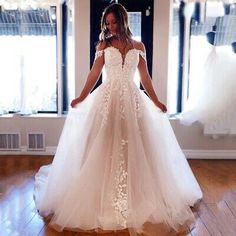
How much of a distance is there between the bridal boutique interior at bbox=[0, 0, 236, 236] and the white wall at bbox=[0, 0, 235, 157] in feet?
0.04

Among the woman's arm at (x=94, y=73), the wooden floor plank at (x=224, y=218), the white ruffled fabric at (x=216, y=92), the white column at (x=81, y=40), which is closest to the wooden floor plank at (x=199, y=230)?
the wooden floor plank at (x=224, y=218)

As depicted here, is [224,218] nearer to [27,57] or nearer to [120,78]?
[120,78]

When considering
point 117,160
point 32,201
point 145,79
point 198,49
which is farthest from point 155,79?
point 32,201

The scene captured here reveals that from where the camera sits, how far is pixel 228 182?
357cm

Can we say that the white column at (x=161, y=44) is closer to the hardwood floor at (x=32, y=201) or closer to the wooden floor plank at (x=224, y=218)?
the hardwood floor at (x=32, y=201)

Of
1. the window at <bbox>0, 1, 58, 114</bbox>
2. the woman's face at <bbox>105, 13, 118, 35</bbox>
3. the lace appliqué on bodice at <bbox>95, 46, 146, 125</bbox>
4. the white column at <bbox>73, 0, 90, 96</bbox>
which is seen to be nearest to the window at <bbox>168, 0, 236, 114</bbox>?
the white column at <bbox>73, 0, 90, 96</bbox>

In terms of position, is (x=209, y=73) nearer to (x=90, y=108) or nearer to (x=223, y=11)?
(x=223, y=11)

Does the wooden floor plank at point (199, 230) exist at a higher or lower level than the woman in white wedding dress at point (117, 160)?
lower

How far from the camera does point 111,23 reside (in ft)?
8.63

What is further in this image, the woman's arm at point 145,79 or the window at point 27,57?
the window at point 27,57

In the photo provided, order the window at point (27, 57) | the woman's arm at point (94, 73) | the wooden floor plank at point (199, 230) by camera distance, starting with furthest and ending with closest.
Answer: the window at point (27, 57) < the woman's arm at point (94, 73) < the wooden floor plank at point (199, 230)

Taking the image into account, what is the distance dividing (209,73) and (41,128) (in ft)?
6.91

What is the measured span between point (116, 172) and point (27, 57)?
8.22 feet

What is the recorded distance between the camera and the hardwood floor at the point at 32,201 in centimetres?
247
